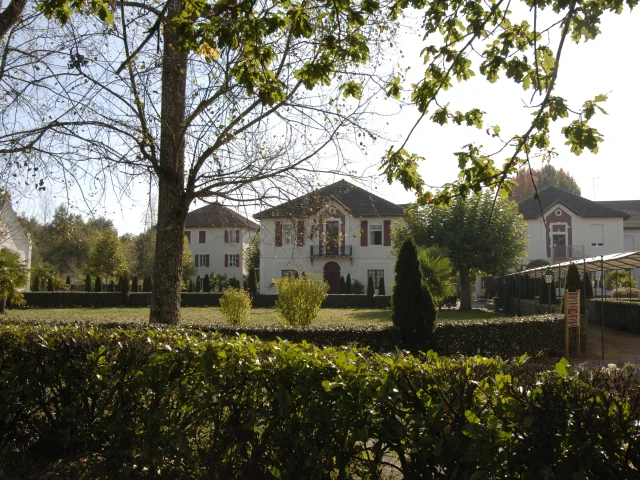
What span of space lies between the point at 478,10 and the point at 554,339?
36.3ft

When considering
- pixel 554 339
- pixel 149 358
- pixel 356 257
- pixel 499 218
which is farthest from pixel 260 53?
pixel 356 257

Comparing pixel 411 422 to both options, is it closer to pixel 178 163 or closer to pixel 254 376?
pixel 254 376

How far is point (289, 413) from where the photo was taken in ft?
12.1

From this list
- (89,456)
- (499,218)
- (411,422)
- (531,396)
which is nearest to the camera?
(531,396)

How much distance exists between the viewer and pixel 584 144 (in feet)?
19.6

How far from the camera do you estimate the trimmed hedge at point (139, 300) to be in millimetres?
37375

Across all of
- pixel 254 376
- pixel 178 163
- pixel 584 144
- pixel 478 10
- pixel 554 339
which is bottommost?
pixel 554 339

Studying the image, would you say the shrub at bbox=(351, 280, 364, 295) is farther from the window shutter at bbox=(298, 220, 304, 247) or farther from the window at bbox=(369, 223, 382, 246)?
the window shutter at bbox=(298, 220, 304, 247)

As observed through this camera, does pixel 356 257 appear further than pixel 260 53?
Yes

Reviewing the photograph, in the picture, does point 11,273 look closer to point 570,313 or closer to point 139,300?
point 139,300

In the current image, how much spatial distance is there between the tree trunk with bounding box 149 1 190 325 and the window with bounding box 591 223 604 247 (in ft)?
144

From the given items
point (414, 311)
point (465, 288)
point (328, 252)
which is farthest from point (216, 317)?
point (328, 252)

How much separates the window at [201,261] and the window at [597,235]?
35197 millimetres

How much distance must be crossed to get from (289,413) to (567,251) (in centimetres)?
4693
